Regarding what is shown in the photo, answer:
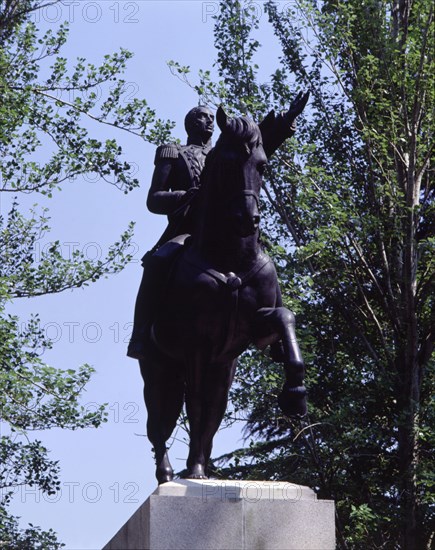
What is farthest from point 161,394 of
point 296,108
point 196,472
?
point 296,108

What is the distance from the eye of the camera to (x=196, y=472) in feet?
30.4

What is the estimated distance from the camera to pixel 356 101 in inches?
864

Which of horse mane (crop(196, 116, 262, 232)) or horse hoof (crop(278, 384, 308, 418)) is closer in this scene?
horse hoof (crop(278, 384, 308, 418))

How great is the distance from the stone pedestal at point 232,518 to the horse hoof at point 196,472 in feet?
1.64

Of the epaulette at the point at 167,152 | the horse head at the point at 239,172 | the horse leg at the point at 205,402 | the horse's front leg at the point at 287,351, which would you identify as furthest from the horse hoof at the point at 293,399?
the epaulette at the point at 167,152

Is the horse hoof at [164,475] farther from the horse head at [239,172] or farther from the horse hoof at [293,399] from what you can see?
the horse head at [239,172]

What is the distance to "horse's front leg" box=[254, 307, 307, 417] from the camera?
881 cm

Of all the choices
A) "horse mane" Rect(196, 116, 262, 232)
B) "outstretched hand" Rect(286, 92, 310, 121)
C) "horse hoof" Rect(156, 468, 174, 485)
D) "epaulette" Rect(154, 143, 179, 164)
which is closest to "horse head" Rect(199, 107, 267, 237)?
"horse mane" Rect(196, 116, 262, 232)

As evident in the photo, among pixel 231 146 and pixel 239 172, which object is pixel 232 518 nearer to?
pixel 239 172

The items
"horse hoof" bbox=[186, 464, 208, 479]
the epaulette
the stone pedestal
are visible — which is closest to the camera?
the stone pedestal

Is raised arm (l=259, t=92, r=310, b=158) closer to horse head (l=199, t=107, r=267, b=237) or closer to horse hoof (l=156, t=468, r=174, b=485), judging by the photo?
horse head (l=199, t=107, r=267, b=237)

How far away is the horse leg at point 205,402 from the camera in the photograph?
9445mm

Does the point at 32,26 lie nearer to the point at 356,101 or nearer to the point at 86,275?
the point at 86,275

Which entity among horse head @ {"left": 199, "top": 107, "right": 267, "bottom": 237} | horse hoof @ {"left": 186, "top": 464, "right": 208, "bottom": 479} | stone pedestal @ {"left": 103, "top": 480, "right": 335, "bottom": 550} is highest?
horse head @ {"left": 199, "top": 107, "right": 267, "bottom": 237}
